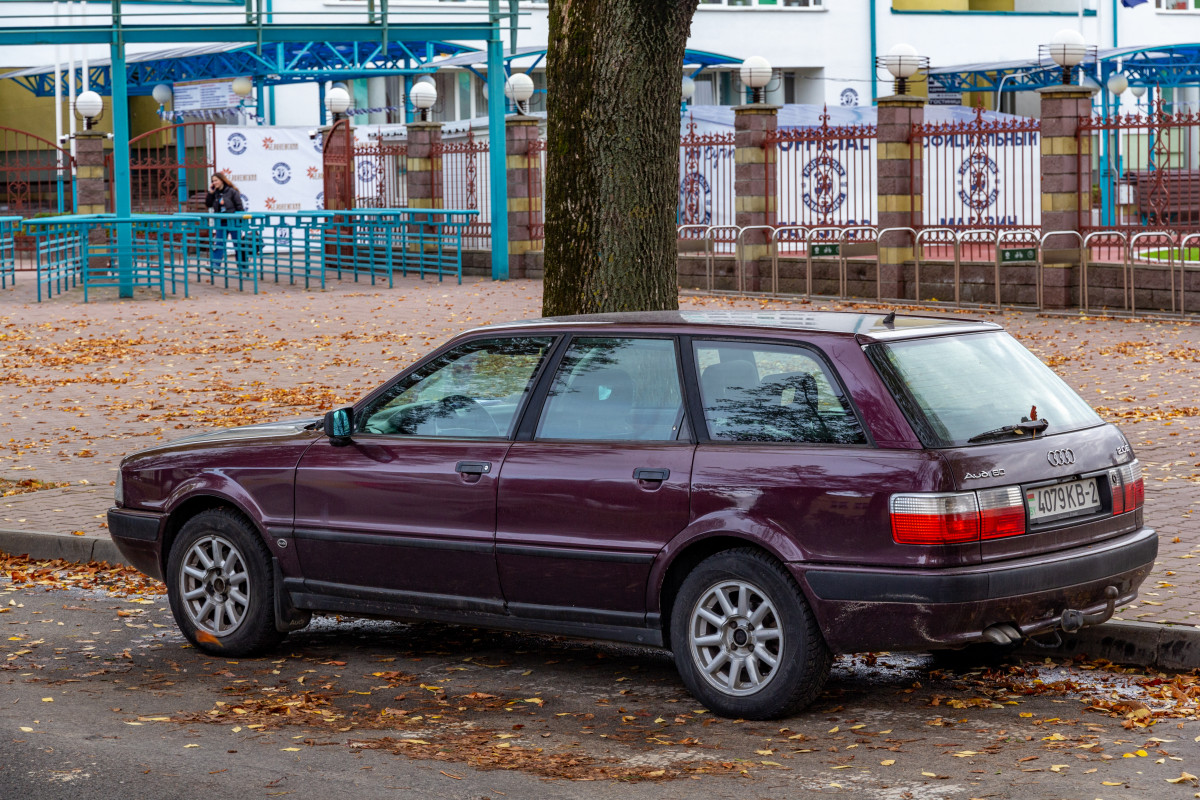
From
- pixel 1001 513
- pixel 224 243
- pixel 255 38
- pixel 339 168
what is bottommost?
pixel 1001 513

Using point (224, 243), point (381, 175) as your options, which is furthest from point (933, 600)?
point (381, 175)

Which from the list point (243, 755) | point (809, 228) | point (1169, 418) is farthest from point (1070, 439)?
point (809, 228)

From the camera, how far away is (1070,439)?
19.3 feet

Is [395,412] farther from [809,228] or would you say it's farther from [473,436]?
[809,228]

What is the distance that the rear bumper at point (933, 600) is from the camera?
5.41 metres

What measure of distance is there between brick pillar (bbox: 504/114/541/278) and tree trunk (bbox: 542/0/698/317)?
783 inches

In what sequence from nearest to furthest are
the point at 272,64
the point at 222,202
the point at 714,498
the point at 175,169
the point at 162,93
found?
the point at 714,498 < the point at 222,202 < the point at 272,64 < the point at 162,93 < the point at 175,169

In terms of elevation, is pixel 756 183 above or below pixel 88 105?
below

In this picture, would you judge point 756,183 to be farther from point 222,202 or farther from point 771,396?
point 771,396

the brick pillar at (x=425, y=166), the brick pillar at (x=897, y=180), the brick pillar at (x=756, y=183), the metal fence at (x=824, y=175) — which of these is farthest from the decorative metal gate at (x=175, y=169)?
the brick pillar at (x=897, y=180)

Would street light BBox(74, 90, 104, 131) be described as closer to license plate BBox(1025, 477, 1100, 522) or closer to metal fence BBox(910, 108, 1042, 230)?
metal fence BBox(910, 108, 1042, 230)

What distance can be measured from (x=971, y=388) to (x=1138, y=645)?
1.37m

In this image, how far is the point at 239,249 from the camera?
28172 millimetres

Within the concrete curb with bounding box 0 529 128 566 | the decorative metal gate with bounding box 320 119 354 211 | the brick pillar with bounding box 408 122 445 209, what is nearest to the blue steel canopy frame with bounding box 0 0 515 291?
the brick pillar with bounding box 408 122 445 209
